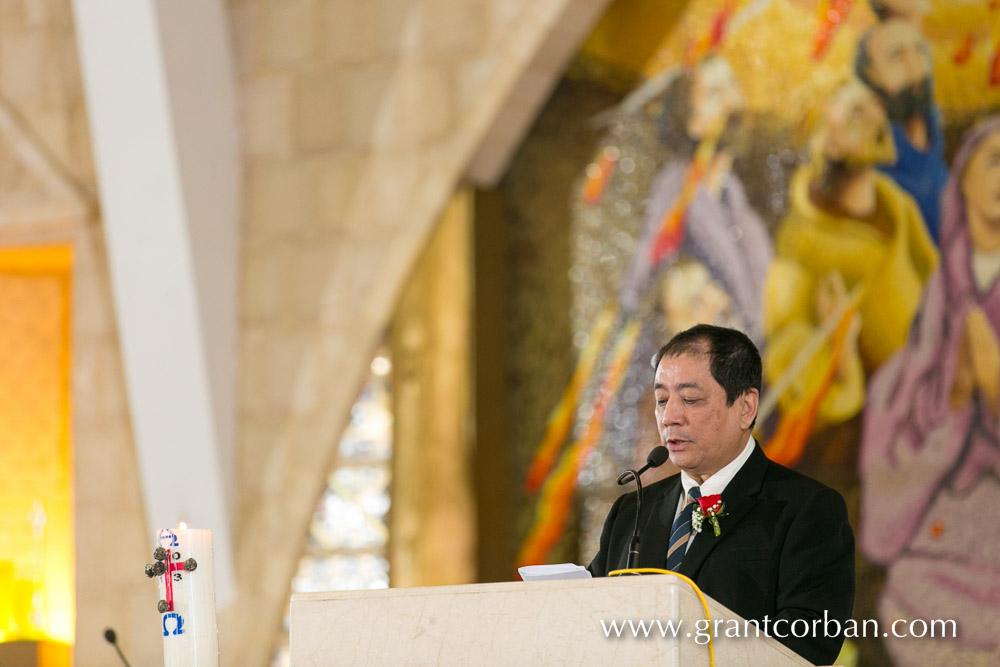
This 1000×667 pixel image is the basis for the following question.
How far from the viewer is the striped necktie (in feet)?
8.37

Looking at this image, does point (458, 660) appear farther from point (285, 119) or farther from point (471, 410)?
point (285, 119)

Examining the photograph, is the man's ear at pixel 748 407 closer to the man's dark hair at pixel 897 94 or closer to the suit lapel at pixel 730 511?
the suit lapel at pixel 730 511

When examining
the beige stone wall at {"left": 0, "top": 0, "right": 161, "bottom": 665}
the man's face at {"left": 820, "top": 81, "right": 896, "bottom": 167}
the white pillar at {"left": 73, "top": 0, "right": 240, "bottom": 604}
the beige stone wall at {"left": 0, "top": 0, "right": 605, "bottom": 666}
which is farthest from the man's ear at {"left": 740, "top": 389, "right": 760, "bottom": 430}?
the beige stone wall at {"left": 0, "top": 0, "right": 161, "bottom": 665}

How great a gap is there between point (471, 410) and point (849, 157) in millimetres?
1702

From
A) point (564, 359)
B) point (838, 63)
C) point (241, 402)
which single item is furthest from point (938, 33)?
point (241, 402)

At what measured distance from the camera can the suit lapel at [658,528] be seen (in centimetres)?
262

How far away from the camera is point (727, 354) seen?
2.63 metres

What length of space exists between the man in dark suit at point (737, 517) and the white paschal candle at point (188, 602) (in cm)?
82

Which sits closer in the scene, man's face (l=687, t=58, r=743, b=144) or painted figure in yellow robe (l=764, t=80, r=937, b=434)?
painted figure in yellow robe (l=764, t=80, r=937, b=434)

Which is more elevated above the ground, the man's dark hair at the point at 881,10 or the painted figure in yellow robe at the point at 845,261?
the man's dark hair at the point at 881,10

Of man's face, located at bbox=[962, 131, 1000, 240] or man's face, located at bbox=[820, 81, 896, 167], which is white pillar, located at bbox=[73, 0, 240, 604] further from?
man's face, located at bbox=[962, 131, 1000, 240]

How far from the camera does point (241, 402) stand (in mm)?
5621

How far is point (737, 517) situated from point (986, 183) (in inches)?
96.5
